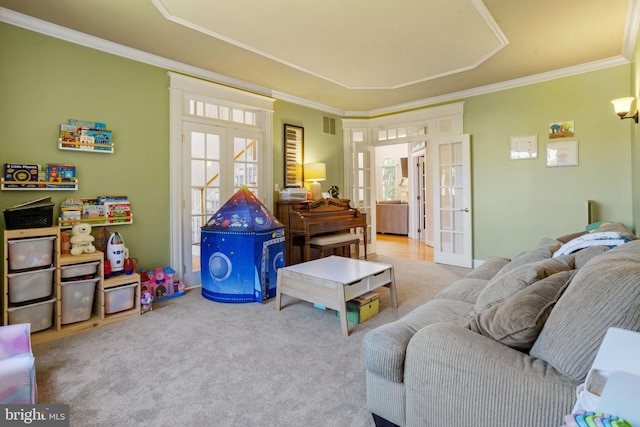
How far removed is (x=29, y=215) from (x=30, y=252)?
0.29 metres

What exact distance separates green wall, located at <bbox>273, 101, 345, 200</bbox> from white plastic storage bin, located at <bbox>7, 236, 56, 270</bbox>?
2.81 m

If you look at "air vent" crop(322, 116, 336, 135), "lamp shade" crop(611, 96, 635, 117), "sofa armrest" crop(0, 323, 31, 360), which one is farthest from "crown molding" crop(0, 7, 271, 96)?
"lamp shade" crop(611, 96, 635, 117)

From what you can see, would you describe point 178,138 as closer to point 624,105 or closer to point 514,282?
point 514,282

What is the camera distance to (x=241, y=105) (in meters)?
4.36

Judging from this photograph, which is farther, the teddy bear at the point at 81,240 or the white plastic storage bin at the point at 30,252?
the teddy bear at the point at 81,240

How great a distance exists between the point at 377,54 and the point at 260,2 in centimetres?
149

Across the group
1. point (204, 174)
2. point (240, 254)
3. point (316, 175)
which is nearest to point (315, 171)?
point (316, 175)

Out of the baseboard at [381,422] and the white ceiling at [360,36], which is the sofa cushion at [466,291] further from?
the white ceiling at [360,36]

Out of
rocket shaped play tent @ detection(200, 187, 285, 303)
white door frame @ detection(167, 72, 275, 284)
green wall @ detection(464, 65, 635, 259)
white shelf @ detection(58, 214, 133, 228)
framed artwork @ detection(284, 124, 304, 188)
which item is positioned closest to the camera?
white shelf @ detection(58, 214, 133, 228)

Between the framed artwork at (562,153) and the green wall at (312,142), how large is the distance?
3.08m

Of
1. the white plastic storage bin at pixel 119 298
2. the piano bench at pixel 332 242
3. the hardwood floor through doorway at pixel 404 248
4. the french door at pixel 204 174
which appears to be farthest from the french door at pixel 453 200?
the white plastic storage bin at pixel 119 298

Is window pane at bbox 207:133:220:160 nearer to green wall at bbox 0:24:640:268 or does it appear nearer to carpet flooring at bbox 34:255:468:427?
green wall at bbox 0:24:640:268

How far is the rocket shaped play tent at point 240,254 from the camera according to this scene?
3.38 meters

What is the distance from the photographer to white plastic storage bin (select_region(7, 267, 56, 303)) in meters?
2.45
